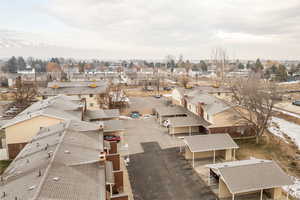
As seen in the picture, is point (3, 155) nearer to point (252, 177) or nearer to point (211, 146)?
point (211, 146)

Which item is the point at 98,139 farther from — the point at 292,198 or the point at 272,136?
the point at 272,136

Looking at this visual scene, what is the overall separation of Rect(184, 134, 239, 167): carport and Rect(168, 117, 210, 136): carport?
5.90m

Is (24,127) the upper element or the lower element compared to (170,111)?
upper

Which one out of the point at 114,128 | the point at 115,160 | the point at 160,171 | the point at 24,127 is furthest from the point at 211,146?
the point at 24,127

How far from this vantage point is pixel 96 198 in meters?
10.2

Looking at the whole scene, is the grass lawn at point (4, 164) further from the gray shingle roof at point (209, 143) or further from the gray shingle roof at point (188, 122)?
the gray shingle roof at point (188, 122)

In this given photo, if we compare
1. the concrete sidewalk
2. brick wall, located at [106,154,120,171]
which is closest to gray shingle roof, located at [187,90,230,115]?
brick wall, located at [106,154,120,171]

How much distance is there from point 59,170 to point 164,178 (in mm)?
9446

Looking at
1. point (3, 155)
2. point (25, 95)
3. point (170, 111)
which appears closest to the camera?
point (3, 155)

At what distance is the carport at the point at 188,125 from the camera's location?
28.0 meters

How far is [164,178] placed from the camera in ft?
59.2

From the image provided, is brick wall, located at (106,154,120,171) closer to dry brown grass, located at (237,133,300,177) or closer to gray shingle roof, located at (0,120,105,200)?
gray shingle roof, located at (0,120,105,200)

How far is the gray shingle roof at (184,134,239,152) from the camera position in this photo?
20.1m

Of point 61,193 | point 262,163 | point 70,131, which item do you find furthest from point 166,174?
point 61,193
